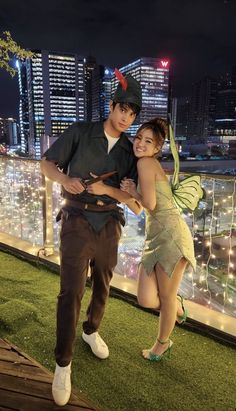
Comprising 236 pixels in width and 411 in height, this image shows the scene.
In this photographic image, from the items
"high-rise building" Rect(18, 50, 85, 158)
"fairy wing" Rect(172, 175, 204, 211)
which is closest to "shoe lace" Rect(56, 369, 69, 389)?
"fairy wing" Rect(172, 175, 204, 211)

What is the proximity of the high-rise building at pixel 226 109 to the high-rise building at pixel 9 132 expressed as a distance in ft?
254

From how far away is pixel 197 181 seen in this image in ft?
6.78

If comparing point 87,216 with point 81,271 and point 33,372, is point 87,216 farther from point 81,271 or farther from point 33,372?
point 33,372

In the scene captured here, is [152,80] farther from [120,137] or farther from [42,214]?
[120,137]

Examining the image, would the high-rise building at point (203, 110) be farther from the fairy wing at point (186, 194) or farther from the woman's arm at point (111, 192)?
the woman's arm at point (111, 192)

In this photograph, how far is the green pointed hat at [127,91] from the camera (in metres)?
1.78

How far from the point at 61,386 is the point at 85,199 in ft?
3.47

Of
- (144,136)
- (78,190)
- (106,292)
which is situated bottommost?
(106,292)

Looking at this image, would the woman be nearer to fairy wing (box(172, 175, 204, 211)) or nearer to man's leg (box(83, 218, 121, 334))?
fairy wing (box(172, 175, 204, 211))

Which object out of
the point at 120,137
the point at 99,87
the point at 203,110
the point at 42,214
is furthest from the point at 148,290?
the point at 203,110

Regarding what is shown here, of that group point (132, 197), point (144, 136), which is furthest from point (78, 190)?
point (144, 136)

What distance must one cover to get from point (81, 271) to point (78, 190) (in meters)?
0.49

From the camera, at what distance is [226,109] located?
108438 millimetres

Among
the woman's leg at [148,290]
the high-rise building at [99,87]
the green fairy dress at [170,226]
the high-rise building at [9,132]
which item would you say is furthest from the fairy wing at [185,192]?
the high-rise building at [9,132]
